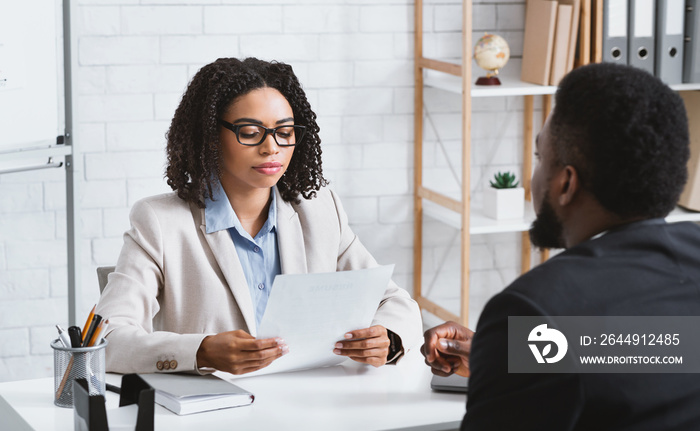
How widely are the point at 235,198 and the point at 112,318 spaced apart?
1.25ft

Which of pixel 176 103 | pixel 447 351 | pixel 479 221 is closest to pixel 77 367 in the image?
pixel 447 351

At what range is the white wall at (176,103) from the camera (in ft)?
9.39

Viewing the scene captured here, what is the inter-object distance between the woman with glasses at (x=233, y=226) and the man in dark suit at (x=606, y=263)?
65 cm

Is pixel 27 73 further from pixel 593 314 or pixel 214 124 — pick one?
pixel 593 314

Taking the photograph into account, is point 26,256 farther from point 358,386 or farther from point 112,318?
point 358,386

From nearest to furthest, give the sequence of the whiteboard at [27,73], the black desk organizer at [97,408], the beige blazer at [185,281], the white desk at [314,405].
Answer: the black desk organizer at [97,408], the white desk at [314,405], the beige blazer at [185,281], the whiteboard at [27,73]

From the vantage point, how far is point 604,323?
→ 97 centimetres

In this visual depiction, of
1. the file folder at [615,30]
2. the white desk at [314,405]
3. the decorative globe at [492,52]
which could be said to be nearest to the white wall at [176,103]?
the decorative globe at [492,52]

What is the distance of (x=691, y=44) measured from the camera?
297 cm

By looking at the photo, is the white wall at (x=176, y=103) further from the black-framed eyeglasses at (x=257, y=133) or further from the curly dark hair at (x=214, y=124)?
the black-framed eyeglasses at (x=257, y=133)

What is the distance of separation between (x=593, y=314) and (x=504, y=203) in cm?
210

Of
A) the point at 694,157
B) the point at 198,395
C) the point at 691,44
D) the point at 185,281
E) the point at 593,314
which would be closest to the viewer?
the point at 593,314

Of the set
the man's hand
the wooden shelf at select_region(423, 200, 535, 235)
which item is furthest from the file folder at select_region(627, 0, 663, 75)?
the man's hand

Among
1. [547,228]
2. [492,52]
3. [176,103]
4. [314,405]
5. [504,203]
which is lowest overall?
[314,405]
